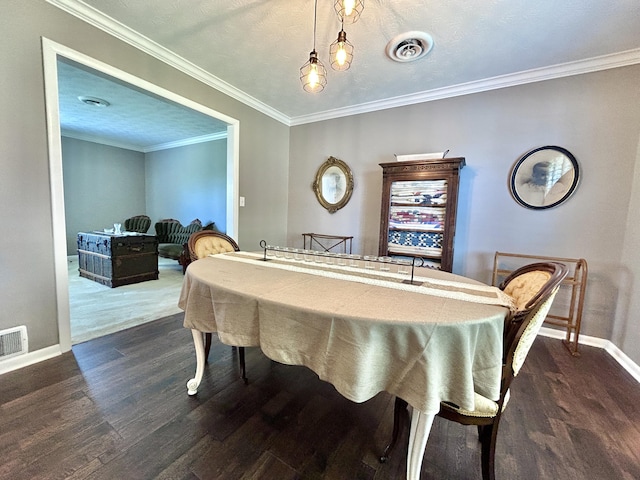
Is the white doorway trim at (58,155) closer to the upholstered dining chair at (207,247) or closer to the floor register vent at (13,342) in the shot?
the floor register vent at (13,342)

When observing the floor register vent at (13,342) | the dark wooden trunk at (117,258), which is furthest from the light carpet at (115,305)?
the floor register vent at (13,342)

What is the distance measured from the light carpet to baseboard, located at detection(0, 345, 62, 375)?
183mm

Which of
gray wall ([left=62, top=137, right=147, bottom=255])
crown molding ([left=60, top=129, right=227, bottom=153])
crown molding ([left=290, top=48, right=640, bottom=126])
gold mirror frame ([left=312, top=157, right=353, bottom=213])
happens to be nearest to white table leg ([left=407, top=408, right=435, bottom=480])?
gold mirror frame ([left=312, top=157, right=353, bottom=213])

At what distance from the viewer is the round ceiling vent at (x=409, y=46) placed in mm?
1934

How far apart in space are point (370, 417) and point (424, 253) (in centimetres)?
177

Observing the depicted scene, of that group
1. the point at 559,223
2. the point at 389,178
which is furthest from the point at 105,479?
the point at 559,223

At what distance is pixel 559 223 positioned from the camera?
7.72 ft

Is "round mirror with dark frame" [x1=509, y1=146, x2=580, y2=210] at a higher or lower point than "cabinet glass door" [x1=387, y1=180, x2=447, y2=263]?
higher

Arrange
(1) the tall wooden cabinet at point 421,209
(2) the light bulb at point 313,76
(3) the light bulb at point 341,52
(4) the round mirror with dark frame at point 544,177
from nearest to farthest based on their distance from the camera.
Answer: (3) the light bulb at point 341,52
(2) the light bulb at point 313,76
(4) the round mirror with dark frame at point 544,177
(1) the tall wooden cabinet at point 421,209

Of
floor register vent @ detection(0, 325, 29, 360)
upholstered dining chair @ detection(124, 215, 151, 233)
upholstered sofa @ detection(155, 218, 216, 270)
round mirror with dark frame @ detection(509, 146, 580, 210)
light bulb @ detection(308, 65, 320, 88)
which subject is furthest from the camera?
upholstered dining chair @ detection(124, 215, 151, 233)

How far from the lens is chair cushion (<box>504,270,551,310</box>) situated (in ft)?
3.56

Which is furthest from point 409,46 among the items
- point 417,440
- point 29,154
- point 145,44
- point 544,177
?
point 29,154

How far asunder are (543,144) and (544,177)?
0.31 metres

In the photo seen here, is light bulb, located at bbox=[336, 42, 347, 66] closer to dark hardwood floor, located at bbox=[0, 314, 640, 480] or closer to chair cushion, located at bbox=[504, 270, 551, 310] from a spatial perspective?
chair cushion, located at bbox=[504, 270, 551, 310]
